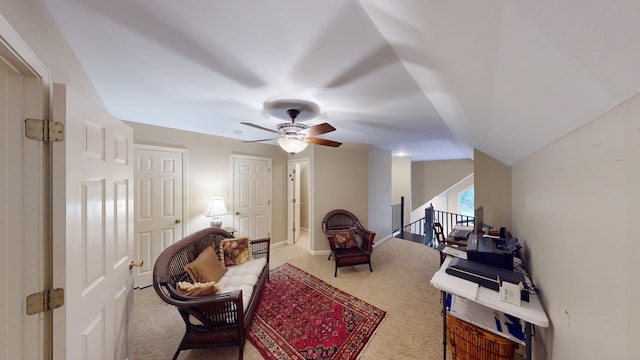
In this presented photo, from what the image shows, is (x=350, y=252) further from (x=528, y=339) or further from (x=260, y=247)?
(x=528, y=339)

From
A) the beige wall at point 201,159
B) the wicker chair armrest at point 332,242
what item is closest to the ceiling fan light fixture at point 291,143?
the wicker chair armrest at point 332,242

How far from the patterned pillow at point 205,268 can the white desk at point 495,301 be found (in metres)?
2.14

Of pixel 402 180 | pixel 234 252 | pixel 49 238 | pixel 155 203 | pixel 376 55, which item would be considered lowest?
pixel 234 252

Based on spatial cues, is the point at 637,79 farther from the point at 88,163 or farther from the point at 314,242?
the point at 314,242

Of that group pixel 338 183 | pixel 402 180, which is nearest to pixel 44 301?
pixel 338 183

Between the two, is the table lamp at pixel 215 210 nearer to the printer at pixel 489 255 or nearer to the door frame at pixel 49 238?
the door frame at pixel 49 238

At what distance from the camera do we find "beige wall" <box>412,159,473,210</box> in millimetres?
6361

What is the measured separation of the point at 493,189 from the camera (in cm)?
287

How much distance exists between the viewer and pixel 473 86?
3.53 feet

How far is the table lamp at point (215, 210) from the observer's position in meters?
3.24

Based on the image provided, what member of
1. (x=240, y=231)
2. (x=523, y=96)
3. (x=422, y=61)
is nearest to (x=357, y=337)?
(x=523, y=96)

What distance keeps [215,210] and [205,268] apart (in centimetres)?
135

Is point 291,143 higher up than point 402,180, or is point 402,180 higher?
point 291,143

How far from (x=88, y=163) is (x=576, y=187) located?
93.7 inches
